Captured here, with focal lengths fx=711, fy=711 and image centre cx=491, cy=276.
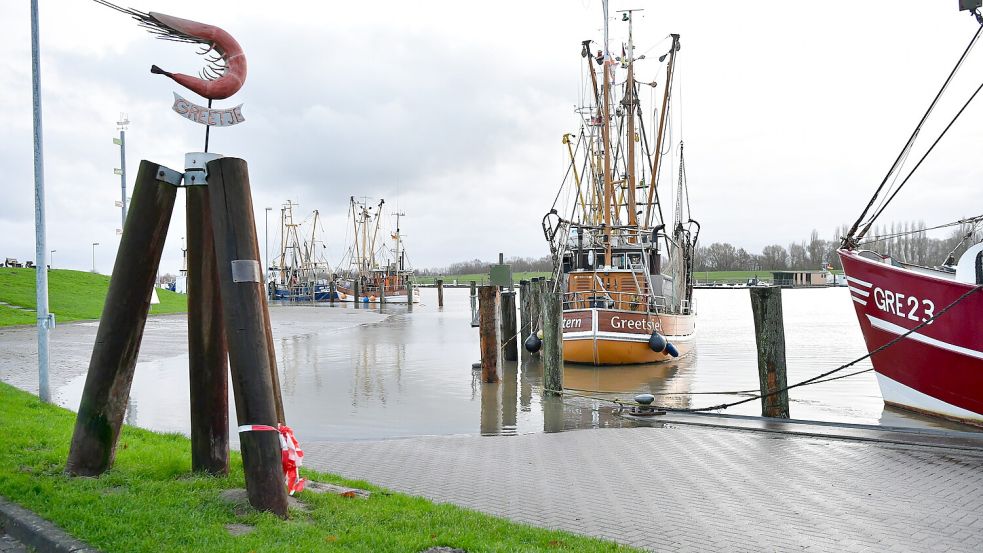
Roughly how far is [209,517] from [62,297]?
4448cm

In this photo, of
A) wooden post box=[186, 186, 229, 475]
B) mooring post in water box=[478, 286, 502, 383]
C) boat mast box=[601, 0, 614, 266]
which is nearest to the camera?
wooden post box=[186, 186, 229, 475]

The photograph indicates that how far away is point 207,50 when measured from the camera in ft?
22.3

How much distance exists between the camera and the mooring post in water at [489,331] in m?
16.9

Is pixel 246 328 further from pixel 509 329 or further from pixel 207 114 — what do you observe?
pixel 509 329

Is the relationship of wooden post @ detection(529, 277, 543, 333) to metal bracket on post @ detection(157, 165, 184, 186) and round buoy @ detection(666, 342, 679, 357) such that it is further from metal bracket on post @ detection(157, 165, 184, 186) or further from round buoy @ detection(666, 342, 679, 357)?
metal bracket on post @ detection(157, 165, 184, 186)

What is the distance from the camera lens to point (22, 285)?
4419 centimetres

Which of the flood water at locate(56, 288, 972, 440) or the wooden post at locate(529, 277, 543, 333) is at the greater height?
the wooden post at locate(529, 277, 543, 333)

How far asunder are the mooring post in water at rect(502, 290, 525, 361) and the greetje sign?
16991 mm

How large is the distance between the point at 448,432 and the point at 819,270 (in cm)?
14528

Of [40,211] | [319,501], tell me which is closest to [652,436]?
[319,501]

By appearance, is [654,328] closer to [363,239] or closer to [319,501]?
[319,501]

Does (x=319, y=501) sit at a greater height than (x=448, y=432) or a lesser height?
greater

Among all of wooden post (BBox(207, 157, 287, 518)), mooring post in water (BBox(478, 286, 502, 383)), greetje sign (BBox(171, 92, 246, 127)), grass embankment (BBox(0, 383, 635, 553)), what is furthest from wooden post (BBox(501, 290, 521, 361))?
wooden post (BBox(207, 157, 287, 518))

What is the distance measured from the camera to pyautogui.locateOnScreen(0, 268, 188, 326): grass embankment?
34.2 m
